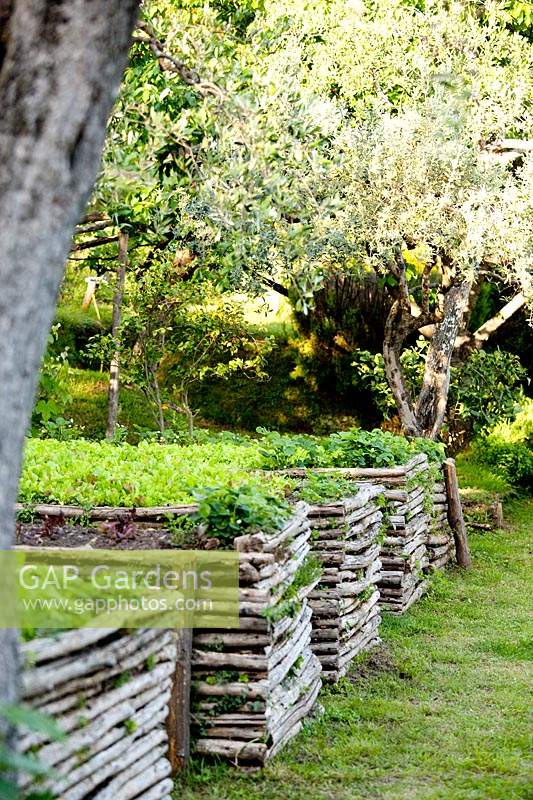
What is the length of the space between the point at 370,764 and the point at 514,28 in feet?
40.3

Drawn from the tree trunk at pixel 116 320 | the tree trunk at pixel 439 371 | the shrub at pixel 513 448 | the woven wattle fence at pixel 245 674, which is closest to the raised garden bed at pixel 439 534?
the tree trunk at pixel 439 371

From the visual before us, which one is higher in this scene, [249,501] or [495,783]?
[249,501]

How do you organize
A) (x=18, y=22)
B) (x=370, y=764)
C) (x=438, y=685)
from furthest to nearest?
(x=438, y=685) → (x=370, y=764) → (x=18, y=22)

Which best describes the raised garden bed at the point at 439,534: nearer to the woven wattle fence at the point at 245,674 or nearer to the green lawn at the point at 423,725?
the green lawn at the point at 423,725

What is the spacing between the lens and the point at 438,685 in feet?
25.9

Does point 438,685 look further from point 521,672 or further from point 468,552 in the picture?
point 468,552

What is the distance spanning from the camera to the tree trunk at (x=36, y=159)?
3.21 m

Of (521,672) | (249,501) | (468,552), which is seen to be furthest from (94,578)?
(468,552)

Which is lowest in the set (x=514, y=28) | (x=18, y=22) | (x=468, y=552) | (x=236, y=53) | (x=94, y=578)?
(x=468, y=552)

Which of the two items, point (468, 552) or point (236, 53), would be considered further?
point (468, 552)

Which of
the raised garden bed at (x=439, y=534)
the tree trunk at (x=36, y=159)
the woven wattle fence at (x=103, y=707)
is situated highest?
the tree trunk at (x=36, y=159)

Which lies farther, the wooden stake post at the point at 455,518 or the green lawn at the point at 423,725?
the wooden stake post at the point at 455,518

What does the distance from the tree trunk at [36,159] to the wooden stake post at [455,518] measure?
31.0ft

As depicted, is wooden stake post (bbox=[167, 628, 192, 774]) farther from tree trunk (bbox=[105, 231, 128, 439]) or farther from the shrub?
the shrub
